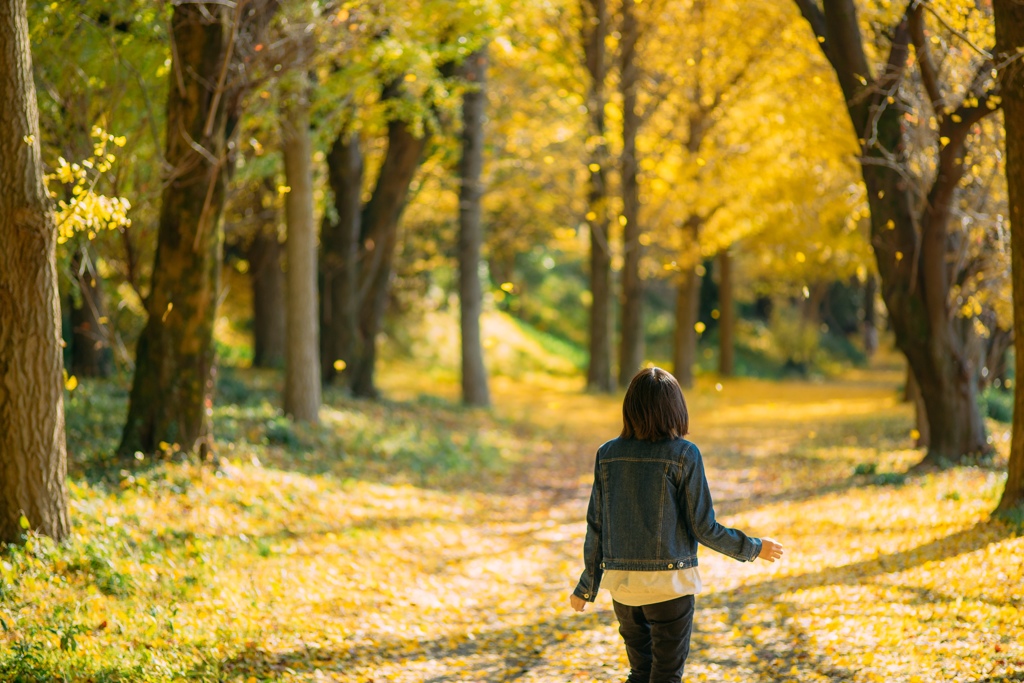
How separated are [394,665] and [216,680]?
1.12 meters

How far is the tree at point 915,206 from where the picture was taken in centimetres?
953

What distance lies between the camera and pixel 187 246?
8695 mm

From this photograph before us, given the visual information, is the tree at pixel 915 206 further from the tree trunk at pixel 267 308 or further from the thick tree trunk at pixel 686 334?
the thick tree trunk at pixel 686 334

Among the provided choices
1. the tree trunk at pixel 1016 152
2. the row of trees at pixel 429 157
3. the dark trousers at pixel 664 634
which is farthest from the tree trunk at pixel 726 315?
the dark trousers at pixel 664 634

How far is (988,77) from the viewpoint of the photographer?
866 centimetres

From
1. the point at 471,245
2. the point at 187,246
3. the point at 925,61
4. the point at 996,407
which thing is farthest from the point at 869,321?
Result: the point at 187,246

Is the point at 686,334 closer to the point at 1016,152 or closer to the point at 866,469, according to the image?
the point at 866,469

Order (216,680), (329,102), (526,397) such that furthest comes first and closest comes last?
(526,397), (329,102), (216,680)

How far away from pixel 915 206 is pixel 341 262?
855 centimetres

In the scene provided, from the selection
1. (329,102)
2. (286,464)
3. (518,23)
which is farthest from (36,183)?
(518,23)

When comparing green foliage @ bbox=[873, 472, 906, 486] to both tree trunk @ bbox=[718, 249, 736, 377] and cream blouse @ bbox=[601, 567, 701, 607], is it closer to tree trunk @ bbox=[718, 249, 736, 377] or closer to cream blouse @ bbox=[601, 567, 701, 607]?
cream blouse @ bbox=[601, 567, 701, 607]

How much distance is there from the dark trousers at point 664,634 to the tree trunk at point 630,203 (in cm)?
1593

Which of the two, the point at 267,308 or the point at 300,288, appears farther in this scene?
the point at 267,308

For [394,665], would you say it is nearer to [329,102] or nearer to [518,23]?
[329,102]
